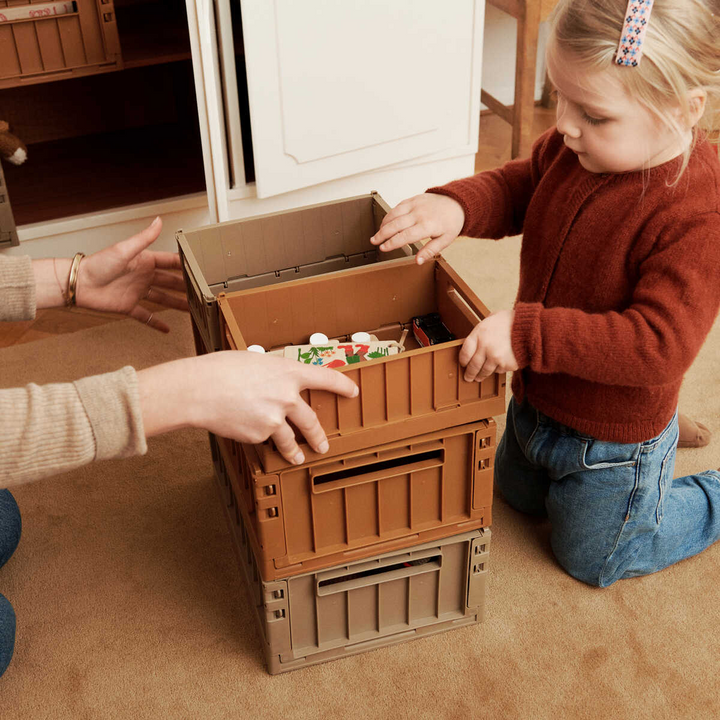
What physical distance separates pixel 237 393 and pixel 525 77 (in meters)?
1.80

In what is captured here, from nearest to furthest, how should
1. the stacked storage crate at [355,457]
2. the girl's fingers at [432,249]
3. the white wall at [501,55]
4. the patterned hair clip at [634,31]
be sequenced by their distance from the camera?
the patterned hair clip at [634,31] → the stacked storage crate at [355,457] → the girl's fingers at [432,249] → the white wall at [501,55]

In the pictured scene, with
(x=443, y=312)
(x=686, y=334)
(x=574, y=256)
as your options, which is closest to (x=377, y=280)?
(x=443, y=312)

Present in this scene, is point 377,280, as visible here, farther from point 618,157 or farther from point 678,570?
point 678,570

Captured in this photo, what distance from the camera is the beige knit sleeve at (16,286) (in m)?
1.23

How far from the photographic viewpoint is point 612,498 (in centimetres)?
121

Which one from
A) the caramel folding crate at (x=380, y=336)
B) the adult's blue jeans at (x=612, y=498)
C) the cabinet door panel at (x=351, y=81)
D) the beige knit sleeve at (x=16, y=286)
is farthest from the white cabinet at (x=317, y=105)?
the adult's blue jeans at (x=612, y=498)

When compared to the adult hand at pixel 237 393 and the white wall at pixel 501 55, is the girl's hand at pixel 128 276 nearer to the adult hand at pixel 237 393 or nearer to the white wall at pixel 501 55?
the adult hand at pixel 237 393

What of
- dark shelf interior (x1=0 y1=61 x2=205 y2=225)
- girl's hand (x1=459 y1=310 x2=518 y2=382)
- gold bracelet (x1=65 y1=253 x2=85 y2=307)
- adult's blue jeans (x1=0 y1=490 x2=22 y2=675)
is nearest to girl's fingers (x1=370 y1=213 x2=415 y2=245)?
girl's hand (x1=459 y1=310 x2=518 y2=382)

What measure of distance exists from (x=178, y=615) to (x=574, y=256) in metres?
0.78

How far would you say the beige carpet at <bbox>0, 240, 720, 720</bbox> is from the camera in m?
1.15

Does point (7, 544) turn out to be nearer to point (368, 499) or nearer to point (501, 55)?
point (368, 499)

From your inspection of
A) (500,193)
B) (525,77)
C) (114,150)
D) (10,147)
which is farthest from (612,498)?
(114,150)

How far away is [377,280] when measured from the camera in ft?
3.81

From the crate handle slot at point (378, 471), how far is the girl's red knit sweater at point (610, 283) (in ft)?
0.56
